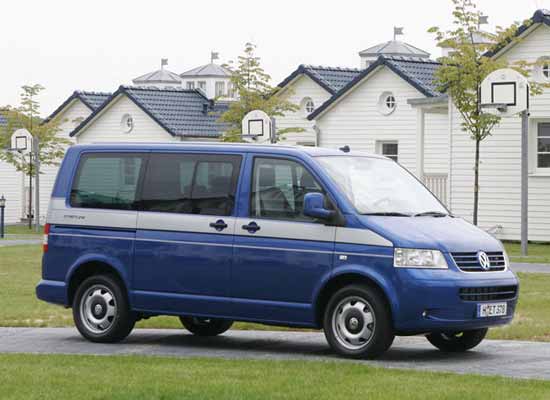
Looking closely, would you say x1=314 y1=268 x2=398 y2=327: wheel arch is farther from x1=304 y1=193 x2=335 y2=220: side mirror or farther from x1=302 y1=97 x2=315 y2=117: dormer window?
x1=302 y1=97 x2=315 y2=117: dormer window

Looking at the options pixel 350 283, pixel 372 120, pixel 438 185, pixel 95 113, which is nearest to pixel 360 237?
pixel 350 283

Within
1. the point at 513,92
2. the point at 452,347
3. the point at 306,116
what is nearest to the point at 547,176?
the point at 513,92

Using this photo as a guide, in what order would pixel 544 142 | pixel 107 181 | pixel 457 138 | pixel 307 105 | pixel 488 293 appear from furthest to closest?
pixel 307 105
pixel 457 138
pixel 544 142
pixel 107 181
pixel 488 293

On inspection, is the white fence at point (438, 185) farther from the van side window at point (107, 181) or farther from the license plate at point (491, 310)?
the license plate at point (491, 310)

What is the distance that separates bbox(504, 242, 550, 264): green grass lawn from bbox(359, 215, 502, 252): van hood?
1430cm

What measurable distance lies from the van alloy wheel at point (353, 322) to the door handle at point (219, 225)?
54.9 inches

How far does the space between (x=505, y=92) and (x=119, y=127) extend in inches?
1136

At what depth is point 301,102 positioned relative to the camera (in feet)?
167

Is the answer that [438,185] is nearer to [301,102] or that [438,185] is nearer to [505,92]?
[505,92]

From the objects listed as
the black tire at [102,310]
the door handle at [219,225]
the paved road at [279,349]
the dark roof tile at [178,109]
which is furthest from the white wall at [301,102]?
the door handle at [219,225]

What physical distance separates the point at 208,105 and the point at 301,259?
149 ft

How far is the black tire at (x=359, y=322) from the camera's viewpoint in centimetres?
1166

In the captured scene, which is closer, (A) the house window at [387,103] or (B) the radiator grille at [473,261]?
(B) the radiator grille at [473,261]

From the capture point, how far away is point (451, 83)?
35188mm
